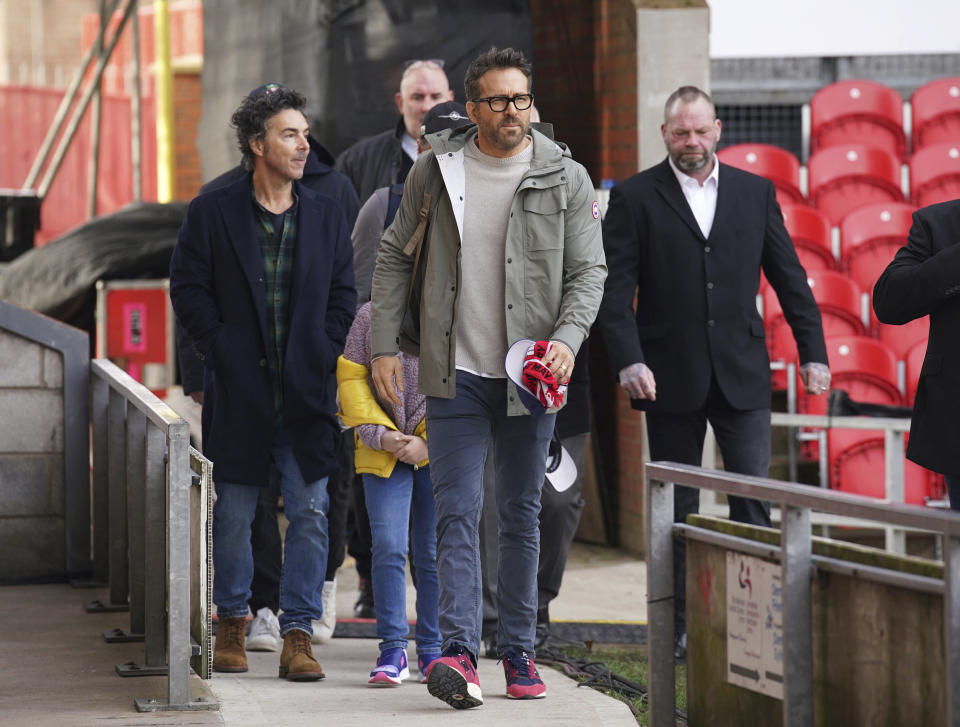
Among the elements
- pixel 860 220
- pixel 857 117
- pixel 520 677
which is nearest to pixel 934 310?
pixel 520 677

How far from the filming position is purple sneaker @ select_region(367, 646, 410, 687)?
4812 millimetres

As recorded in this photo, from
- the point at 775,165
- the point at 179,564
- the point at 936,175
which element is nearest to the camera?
the point at 179,564

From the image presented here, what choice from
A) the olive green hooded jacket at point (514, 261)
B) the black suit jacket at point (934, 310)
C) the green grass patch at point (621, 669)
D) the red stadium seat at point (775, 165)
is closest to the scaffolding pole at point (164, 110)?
the red stadium seat at point (775, 165)

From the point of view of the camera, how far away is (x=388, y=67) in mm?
8734

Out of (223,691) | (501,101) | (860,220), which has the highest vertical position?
(860,220)

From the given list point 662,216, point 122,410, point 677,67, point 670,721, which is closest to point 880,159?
point 677,67

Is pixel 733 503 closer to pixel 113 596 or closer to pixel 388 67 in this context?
pixel 113 596

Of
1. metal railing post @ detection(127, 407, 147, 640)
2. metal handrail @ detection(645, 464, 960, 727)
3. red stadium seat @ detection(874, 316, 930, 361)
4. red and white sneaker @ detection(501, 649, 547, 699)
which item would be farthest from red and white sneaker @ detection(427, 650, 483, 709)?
red stadium seat @ detection(874, 316, 930, 361)

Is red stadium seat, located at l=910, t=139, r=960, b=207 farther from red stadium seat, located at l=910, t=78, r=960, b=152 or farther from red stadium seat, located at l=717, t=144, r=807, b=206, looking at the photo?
red stadium seat, located at l=717, t=144, r=807, b=206

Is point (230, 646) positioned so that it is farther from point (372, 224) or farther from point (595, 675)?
point (372, 224)

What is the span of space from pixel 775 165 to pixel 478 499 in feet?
26.1

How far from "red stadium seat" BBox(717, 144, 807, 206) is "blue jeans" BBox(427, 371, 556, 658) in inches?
297

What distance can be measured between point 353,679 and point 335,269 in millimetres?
1295

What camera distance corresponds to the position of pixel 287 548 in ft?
16.6
